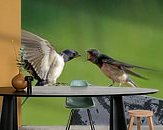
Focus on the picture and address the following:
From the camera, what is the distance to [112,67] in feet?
16.1

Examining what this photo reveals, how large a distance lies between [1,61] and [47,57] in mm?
652

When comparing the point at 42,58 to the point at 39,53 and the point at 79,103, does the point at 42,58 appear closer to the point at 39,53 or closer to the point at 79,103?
the point at 39,53

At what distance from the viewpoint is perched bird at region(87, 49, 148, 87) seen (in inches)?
191

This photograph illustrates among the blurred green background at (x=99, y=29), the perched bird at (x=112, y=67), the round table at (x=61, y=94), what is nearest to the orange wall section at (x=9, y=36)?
the blurred green background at (x=99, y=29)

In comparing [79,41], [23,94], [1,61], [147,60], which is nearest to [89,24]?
[79,41]

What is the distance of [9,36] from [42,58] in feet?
A: 1.84

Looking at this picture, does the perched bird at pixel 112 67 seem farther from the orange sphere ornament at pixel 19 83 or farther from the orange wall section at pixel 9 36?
the orange sphere ornament at pixel 19 83

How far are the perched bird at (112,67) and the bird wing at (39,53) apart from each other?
22.6 inches

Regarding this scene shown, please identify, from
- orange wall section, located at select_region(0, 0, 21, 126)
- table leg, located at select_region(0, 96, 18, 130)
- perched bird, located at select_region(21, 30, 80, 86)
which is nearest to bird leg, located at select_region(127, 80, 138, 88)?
perched bird, located at select_region(21, 30, 80, 86)

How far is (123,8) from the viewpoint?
4805 millimetres

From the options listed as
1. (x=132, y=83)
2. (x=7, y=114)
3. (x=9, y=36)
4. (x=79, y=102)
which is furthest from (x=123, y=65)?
(x=7, y=114)

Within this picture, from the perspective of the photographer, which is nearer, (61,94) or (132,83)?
(61,94)

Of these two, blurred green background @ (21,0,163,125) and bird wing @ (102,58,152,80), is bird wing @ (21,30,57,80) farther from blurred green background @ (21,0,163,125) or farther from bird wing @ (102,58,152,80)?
bird wing @ (102,58,152,80)

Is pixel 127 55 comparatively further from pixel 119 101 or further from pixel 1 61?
pixel 1 61
